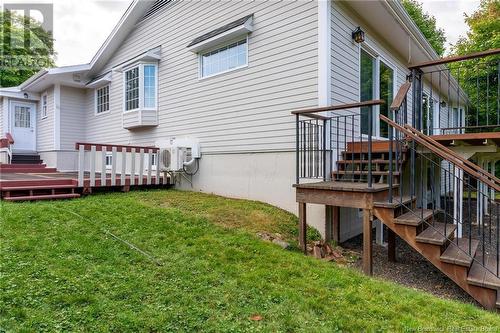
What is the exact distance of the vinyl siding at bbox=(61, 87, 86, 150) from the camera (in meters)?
12.1

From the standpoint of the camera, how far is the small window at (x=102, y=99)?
1152 centimetres

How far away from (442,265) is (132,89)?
9.03 m

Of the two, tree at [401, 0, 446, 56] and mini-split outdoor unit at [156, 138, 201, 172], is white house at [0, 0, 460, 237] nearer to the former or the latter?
mini-split outdoor unit at [156, 138, 201, 172]

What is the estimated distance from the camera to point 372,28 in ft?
22.5

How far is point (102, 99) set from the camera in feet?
38.7

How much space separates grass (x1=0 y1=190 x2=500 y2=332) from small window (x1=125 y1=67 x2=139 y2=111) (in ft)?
17.9

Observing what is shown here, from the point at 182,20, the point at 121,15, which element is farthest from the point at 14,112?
the point at 182,20

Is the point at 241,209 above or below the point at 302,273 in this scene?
above

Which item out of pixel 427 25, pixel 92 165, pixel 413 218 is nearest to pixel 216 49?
pixel 92 165

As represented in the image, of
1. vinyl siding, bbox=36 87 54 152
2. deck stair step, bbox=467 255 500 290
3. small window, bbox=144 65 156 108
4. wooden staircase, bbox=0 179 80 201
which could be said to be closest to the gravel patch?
deck stair step, bbox=467 255 500 290

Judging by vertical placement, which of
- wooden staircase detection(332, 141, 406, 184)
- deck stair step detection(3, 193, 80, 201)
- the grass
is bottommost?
the grass

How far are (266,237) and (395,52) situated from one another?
6429 mm

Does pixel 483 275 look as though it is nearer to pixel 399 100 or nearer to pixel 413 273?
pixel 413 273

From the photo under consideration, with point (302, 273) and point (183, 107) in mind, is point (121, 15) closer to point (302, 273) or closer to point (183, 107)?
point (183, 107)
